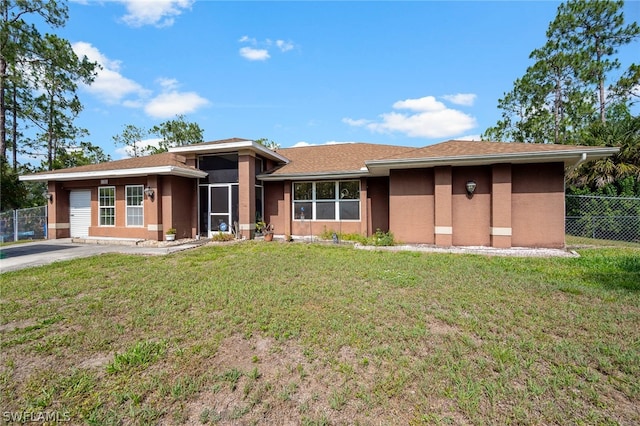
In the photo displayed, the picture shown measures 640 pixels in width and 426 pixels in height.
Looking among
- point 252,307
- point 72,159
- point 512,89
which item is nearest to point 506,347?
point 252,307

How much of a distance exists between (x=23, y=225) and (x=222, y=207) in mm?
11621

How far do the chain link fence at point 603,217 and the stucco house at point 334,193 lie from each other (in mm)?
5187

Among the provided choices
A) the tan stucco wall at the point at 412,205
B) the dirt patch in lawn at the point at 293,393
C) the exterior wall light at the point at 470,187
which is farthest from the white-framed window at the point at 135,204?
the exterior wall light at the point at 470,187

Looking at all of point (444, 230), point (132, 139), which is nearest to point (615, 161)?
point (444, 230)

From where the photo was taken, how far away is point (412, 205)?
1022cm

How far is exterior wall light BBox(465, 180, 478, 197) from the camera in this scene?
9.42 metres

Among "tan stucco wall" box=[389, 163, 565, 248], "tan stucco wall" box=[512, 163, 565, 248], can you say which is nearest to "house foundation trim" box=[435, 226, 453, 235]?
"tan stucco wall" box=[389, 163, 565, 248]

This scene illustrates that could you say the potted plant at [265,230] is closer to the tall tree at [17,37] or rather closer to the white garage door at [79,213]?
the white garage door at [79,213]

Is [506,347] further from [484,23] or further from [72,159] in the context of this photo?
[72,159]

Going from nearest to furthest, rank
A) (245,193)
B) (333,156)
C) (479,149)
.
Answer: (479,149)
(245,193)
(333,156)

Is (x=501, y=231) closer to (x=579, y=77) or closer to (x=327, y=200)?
(x=327, y=200)

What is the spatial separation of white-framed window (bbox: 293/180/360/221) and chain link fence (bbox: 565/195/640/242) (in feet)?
33.6

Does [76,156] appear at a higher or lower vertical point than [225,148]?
higher

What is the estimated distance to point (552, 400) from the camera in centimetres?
240
